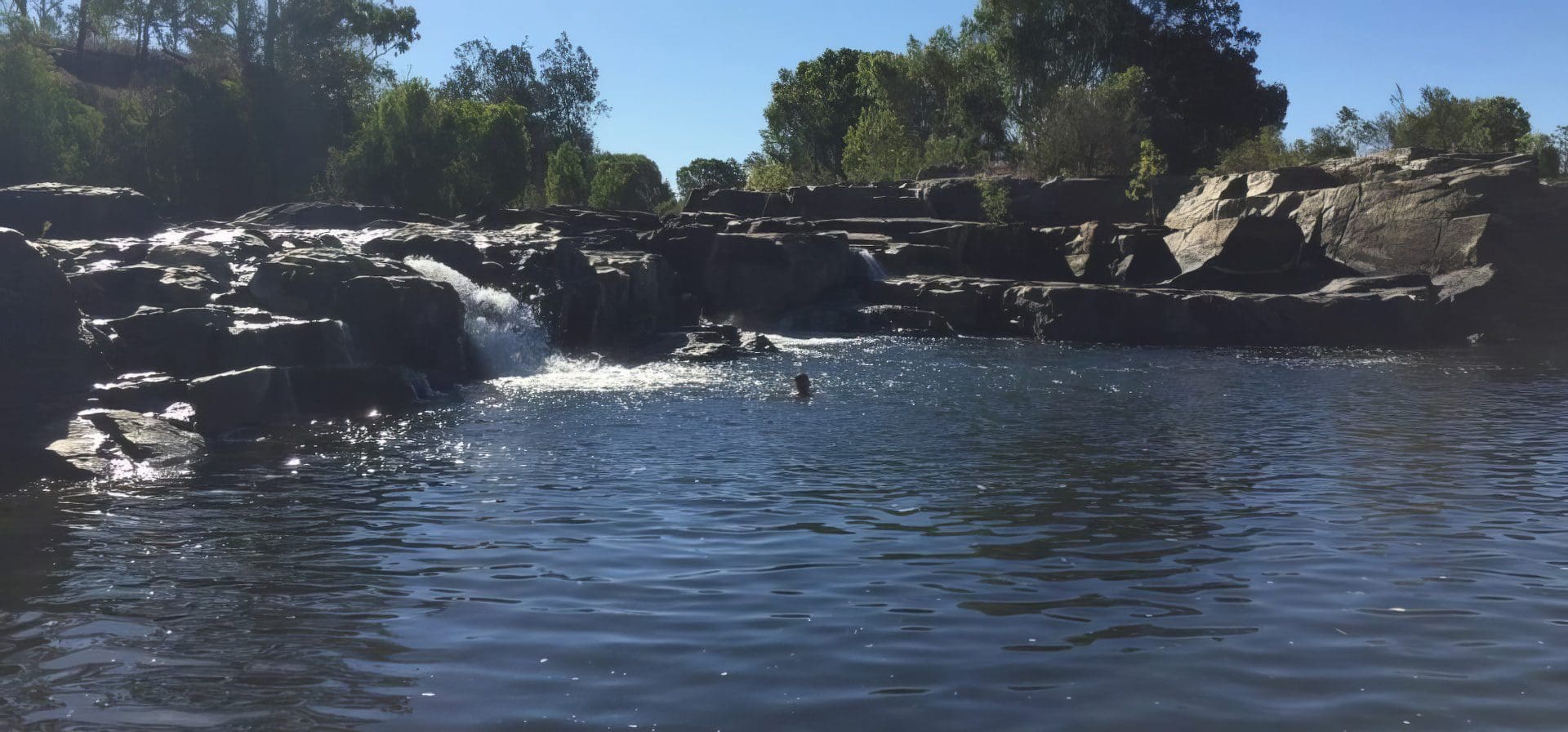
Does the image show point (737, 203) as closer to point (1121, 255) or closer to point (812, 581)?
point (1121, 255)

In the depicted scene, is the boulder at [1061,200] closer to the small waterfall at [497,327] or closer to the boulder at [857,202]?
the boulder at [857,202]

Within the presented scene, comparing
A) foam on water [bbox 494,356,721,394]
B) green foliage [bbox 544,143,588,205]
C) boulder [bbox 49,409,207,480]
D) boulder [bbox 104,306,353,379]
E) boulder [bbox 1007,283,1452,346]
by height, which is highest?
green foliage [bbox 544,143,588,205]

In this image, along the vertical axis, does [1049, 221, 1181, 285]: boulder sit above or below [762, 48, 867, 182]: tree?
below

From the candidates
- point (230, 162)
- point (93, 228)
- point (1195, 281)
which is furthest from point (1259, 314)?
point (230, 162)

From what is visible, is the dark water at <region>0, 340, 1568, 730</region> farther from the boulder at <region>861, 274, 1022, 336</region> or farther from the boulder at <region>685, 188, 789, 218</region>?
the boulder at <region>685, 188, 789, 218</region>

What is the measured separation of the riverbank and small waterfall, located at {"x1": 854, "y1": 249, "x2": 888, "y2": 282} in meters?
0.17

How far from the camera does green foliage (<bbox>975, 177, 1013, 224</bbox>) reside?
5094 cm

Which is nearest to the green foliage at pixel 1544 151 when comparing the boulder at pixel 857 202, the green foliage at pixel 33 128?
the boulder at pixel 857 202

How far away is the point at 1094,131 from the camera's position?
6059cm

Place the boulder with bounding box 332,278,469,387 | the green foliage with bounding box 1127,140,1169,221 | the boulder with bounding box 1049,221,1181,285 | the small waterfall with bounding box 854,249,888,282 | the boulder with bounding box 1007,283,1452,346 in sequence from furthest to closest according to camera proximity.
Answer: the green foliage with bounding box 1127,140,1169,221 → the small waterfall with bounding box 854,249,888,282 → the boulder with bounding box 1049,221,1181,285 → the boulder with bounding box 1007,283,1452,346 → the boulder with bounding box 332,278,469,387

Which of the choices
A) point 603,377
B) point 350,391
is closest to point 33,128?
point 603,377

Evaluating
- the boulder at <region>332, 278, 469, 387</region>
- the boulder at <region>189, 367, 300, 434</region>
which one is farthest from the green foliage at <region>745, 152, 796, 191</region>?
the boulder at <region>189, 367, 300, 434</region>

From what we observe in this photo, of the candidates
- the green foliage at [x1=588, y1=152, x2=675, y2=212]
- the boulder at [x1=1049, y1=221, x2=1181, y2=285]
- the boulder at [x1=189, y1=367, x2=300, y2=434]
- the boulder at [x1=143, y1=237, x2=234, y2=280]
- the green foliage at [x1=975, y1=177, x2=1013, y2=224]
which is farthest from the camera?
the green foliage at [x1=588, y1=152, x2=675, y2=212]

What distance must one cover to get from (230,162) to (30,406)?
159 feet
